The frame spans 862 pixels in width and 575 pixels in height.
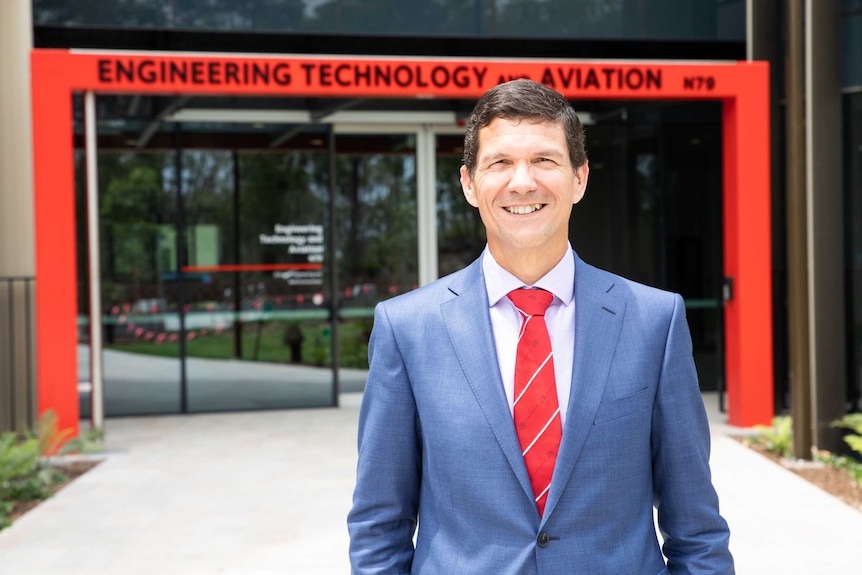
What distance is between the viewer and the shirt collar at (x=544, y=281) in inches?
80.0

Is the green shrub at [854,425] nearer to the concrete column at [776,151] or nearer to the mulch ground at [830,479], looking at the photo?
the mulch ground at [830,479]

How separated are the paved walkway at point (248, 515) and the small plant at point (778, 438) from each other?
0.83 feet

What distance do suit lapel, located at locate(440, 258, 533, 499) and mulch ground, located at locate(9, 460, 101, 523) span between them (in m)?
5.56

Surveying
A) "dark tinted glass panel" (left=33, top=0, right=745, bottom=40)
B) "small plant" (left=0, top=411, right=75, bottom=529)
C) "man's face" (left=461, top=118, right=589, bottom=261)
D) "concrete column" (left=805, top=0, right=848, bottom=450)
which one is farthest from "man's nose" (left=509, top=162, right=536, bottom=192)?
"dark tinted glass panel" (left=33, top=0, right=745, bottom=40)

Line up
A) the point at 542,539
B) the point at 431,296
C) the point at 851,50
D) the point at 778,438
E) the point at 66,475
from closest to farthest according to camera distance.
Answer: the point at 542,539, the point at 431,296, the point at 66,475, the point at 778,438, the point at 851,50

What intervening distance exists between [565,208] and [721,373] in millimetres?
8827

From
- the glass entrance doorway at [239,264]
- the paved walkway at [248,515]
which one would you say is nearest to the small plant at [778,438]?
the paved walkway at [248,515]

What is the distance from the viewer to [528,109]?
1.91 m

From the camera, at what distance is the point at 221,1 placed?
9859 mm

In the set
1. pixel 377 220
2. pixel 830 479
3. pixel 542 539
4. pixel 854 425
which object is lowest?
pixel 830 479

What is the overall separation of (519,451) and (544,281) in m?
0.37

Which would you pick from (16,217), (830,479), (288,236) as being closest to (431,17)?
(288,236)

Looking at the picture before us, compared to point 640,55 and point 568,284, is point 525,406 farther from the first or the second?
point 640,55

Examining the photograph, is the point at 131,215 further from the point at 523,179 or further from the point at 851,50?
the point at 523,179
